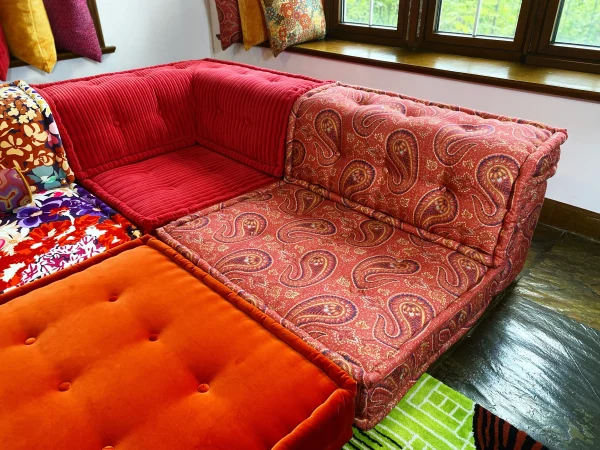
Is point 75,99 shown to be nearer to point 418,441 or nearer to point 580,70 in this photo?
point 418,441

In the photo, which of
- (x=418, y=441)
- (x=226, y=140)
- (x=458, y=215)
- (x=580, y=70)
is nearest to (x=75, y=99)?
(x=226, y=140)

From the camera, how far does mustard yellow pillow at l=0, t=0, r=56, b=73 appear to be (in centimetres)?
240

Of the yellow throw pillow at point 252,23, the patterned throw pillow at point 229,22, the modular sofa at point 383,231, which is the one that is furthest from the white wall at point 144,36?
the modular sofa at point 383,231

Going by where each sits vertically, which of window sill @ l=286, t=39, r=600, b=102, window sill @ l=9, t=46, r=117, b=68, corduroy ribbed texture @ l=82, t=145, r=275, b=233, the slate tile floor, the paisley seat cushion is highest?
window sill @ l=9, t=46, r=117, b=68

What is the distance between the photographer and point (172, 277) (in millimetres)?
1306

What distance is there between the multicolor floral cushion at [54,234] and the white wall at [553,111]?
5.47ft

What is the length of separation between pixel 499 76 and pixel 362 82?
0.80m

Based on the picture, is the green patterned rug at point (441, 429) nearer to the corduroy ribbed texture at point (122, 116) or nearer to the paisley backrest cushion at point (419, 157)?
the paisley backrest cushion at point (419, 157)

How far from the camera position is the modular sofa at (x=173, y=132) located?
5.87 ft

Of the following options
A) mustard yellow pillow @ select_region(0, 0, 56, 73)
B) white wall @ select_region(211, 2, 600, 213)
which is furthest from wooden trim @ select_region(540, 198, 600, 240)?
mustard yellow pillow @ select_region(0, 0, 56, 73)

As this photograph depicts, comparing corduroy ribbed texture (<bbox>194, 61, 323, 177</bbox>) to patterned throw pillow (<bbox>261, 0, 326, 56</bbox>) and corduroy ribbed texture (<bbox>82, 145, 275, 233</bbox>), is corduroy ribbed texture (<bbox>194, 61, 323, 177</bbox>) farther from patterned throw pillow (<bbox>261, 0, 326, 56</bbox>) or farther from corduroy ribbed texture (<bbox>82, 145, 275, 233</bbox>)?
patterned throw pillow (<bbox>261, 0, 326, 56</bbox>)

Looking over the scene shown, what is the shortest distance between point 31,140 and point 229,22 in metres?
1.81

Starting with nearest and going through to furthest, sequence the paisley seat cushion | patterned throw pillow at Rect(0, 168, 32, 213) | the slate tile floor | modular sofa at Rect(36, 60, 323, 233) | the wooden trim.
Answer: the paisley seat cushion < the slate tile floor < patterned throw pillow at Rect(0, 168, 32, 213) < modular sofa at Rect(36, 60, 323, 233) < the wooden trim

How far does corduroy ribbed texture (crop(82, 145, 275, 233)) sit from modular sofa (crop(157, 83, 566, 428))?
0.08m
